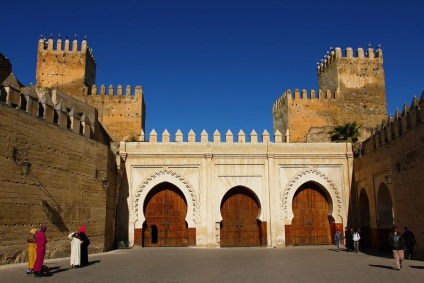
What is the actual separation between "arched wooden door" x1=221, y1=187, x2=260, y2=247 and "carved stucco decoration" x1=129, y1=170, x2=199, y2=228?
1.34 metres

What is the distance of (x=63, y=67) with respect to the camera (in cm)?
2886

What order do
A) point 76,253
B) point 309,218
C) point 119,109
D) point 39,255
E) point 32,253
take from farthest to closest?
point 119,109, point 309,218, point 76,253, point 32,253, point 39,255

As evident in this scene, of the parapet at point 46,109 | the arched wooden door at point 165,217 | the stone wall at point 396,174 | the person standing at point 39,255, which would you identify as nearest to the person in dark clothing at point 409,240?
the stone wall at point 396,174

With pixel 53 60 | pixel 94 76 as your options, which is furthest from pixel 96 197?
pixel 94 76

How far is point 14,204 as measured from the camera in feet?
36.5

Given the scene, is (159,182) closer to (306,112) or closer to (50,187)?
(50,187)

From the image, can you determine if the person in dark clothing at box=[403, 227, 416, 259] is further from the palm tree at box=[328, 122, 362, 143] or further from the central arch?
the palm tree at box=[328, 122, 362, 143]

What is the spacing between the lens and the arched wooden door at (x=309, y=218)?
61.7ft

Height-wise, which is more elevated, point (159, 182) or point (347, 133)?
point (347, 133)

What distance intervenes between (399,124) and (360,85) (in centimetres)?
1577

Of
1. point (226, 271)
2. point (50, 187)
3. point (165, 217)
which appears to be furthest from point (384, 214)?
point (50, 187)

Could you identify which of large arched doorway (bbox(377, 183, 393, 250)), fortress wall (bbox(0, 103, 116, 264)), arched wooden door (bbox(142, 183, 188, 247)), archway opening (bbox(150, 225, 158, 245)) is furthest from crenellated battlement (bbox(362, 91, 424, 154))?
fortress wall (bbox(0, 103, 116, 264))

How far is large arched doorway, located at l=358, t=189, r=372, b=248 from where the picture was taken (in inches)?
701

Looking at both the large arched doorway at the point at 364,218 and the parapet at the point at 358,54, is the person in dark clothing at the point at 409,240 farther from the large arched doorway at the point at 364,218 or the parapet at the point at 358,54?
the parapet at the point at 358,54
